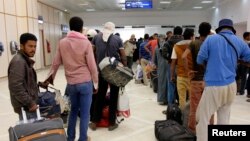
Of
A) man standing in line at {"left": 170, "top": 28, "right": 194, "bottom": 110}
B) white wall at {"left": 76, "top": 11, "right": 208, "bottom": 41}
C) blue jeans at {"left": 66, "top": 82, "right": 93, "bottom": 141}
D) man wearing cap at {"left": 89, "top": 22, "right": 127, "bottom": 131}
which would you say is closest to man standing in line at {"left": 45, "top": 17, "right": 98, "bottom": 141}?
blue jeans at {"left": 66, "top": 82, "right": 93, "bottom": 141}

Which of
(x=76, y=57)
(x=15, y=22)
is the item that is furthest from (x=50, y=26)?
(x=76, y=57)

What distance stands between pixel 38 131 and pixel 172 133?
170 centimetres

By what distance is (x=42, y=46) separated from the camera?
13.0m

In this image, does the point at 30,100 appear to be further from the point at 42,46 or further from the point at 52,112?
the point at 42,46

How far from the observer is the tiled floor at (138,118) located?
11.6 ft

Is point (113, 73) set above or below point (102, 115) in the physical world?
above

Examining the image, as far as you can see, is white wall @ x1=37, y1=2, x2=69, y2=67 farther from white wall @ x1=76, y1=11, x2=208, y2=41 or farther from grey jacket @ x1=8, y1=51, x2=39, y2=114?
grey jacket @ x1=8, y1=51, x2=39, y2=114

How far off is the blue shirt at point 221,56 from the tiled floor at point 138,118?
1.36 metres

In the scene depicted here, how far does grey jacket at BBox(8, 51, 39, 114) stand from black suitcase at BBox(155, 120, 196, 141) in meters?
1.64

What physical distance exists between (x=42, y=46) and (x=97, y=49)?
1014 centimetres

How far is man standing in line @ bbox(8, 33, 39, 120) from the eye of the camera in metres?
2.07

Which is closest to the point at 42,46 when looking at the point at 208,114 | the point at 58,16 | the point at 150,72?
the point at 58,16

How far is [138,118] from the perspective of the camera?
4363mm

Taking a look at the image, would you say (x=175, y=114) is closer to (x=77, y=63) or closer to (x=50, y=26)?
(x=77, y=63)
